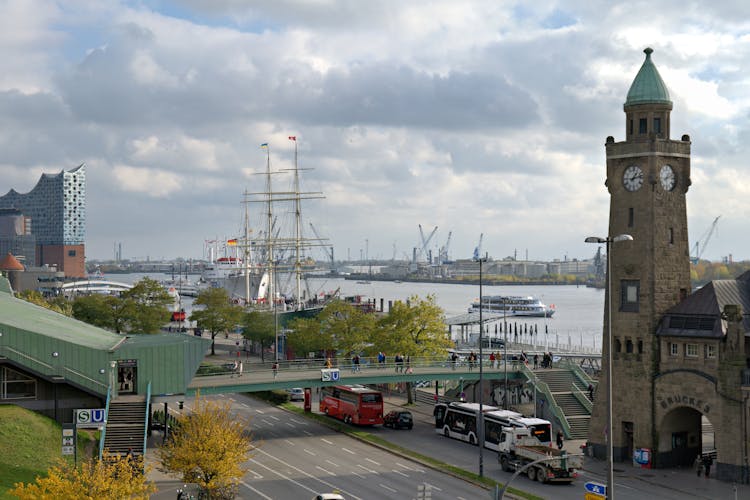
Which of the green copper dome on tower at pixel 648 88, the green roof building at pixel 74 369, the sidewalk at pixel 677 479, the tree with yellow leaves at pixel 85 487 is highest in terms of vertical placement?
the green copper dome on tower at pixel 648 88

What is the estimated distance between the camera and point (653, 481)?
5725 centimetres

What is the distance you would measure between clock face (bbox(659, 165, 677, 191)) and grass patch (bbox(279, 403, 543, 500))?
24.8 m

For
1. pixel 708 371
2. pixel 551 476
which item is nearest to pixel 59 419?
pixel 551 476

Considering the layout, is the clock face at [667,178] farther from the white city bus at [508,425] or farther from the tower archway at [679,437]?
the white city bus at [508,425]

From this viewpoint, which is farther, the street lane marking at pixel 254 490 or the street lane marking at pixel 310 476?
the street lane marking at pixel 310 476

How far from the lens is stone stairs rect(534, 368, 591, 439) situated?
72062mm

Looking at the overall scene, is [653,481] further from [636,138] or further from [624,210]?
[636,138]

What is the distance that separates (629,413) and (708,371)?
713cm

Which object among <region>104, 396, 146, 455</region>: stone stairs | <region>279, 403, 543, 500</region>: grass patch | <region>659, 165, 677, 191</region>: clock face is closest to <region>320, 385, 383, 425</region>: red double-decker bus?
<region>279, 403, 543, 500</region>: grass patch

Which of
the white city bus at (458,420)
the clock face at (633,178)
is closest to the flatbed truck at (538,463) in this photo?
the white city bus at (458,420)

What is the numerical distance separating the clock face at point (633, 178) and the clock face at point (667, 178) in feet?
4.69

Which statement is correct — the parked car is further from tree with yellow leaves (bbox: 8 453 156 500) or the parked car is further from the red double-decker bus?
tree with yellow leaves (bbox: 8 453 156 500)

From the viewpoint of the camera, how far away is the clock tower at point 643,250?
2467 inches

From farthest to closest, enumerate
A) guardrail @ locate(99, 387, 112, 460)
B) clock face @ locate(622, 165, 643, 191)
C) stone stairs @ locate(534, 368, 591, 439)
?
stone stairs @ locate(534, 368, 591, 439) → clock face @ locate(622, 165, 643, 191) → guardrail @ locate(99, 387, 112, 460)
